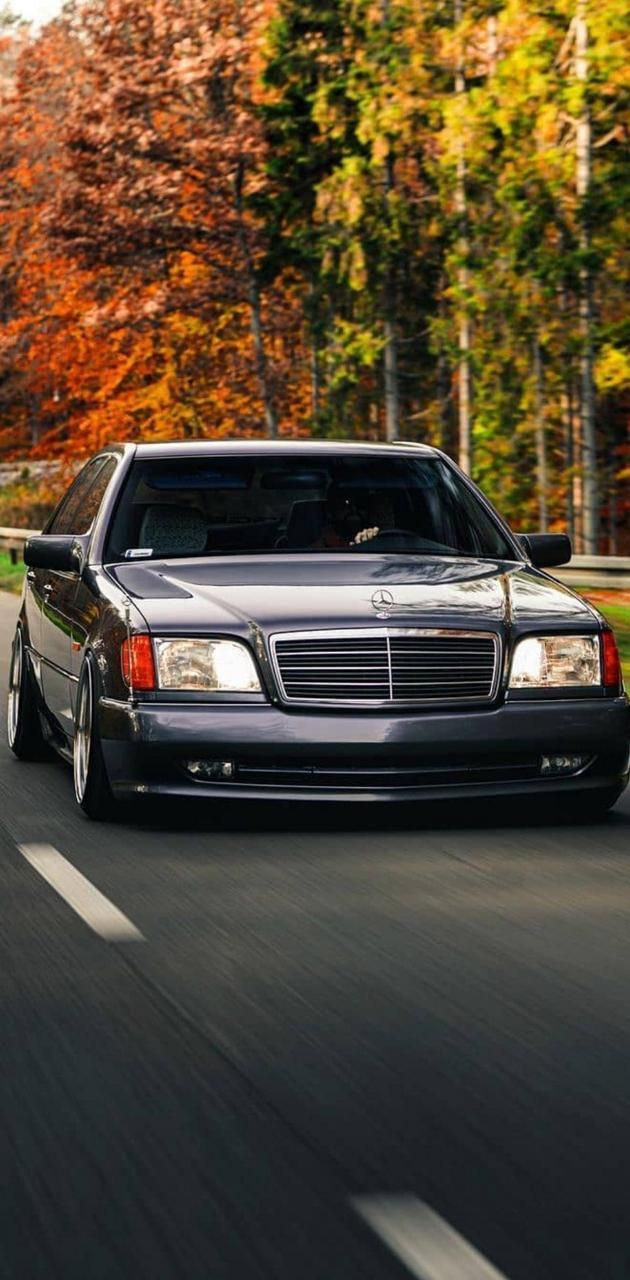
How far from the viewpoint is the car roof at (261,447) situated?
9945mm

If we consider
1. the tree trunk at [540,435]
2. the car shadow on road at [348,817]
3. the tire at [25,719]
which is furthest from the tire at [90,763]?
the tree trunk at [540,435]

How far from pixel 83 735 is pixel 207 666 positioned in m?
0.80

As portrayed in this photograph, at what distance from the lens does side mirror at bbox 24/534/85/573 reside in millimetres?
9641

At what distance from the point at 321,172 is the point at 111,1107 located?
37.2 m

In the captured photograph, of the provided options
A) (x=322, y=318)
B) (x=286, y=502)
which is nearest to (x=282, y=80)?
(x=322, y=318)

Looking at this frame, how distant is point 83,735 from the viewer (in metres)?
8.98

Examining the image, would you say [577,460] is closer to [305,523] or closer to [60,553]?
[305,523]

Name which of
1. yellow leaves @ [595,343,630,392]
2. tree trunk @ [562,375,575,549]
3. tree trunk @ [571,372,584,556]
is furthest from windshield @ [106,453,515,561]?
tree trunk @ [571,372,584,556]

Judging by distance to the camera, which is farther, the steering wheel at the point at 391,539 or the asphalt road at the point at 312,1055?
the steering wheel at the point at 391,539

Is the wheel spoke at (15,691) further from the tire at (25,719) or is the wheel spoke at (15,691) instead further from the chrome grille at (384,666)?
the chrome grille at (384,666)

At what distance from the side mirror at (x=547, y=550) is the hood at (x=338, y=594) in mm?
419

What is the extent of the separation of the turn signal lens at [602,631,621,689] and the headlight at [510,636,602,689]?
46 mm

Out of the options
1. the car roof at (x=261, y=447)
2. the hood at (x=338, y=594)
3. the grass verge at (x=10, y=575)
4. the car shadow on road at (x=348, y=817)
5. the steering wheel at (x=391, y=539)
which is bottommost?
the grass verge at (x=10, y=575)

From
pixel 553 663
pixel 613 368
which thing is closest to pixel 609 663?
pixel 553 663
